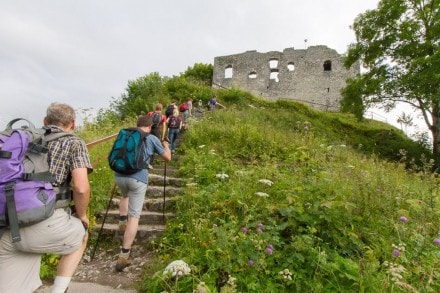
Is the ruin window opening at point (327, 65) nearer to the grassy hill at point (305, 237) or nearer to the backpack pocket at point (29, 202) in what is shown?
the grassy hill at point (305, 237)

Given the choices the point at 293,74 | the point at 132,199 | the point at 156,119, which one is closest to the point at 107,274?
the point at 132,199

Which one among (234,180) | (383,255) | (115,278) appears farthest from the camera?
(234,180)

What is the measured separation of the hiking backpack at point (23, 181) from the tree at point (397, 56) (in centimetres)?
1538

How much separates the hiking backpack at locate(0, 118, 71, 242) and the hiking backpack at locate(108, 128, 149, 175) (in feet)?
5.24

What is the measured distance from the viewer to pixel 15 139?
2139 millimetres

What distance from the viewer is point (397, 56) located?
50.8 feet

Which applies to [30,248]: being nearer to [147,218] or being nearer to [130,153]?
[130,153]

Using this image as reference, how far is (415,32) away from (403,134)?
6.17 meters

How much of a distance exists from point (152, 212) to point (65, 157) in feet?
10.5

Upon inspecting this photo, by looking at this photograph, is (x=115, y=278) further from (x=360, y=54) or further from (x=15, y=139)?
(x=360, y=54)

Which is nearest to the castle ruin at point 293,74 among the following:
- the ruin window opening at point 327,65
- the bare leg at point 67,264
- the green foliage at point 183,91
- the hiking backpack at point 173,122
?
the ruin window opening at point 327,65

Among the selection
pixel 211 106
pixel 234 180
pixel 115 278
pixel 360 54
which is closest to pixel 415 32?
pixel 360 54

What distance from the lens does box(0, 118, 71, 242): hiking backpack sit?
6.66ft

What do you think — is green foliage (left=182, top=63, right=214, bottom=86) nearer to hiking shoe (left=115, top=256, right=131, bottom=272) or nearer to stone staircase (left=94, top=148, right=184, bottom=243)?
stone staircase (left=94, top=148, right=184, bottom=243)
